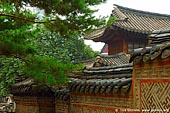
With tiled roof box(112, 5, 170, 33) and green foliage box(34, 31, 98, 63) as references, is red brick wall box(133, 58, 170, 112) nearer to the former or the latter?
tiled roof box(112, 5, 170, 33)

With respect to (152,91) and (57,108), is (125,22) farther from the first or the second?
(152,91)

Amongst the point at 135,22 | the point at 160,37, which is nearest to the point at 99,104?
the point at 160,37

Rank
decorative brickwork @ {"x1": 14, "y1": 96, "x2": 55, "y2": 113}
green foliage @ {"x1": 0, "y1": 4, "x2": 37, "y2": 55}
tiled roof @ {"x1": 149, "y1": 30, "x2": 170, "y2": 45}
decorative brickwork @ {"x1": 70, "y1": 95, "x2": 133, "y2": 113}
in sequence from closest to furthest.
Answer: tiled roof @ {"x1": 149, "y1": 30, "x2": 170, "y2": 45} → decorative brickwork @ {"x1": 70, "y1": 95, "x2": 133, "y2": 113} → green foliage @ {"x1": 0, "y1": 4, "x2": 37, "y2": 55} → decorative brickwork @ {"x1": 14, "y1": 96, "x2": 55, "y2": 113}

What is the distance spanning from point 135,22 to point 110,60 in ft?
11.7

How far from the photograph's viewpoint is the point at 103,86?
23.9ft

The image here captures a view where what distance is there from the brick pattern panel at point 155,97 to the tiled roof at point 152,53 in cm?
44

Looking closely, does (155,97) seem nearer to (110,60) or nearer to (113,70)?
(113,70)

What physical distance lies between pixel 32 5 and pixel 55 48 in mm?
17711

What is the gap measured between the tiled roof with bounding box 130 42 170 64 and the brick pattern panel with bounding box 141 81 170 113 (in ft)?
1.45

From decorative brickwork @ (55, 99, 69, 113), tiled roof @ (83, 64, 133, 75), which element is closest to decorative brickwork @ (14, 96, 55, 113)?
decorative brickwork @ (55, 99, 69, 113)

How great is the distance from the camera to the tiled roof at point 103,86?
6547mm

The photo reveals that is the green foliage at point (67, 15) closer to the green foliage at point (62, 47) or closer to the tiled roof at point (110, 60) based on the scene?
the tiled roof at point (110, 60)

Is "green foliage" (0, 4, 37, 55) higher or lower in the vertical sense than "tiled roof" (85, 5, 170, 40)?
lower

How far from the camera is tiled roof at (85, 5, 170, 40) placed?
15403mm
